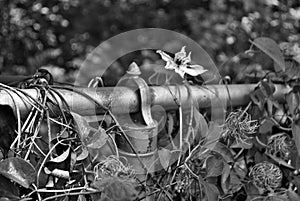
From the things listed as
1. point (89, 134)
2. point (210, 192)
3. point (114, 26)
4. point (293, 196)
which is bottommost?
point (114, 26)

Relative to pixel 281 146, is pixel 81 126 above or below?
above

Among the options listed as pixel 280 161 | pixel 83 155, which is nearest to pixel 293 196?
pixel 280 161

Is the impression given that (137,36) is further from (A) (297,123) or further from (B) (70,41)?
(A) (297,123)

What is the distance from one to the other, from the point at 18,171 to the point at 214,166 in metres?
0.29

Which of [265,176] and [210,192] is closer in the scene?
[210,192]

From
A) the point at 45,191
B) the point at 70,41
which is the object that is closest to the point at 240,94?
the point at 45,191

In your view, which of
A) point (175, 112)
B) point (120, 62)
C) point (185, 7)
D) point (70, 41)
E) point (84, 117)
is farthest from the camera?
point (185, 7)

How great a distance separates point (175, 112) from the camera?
29.4 inches

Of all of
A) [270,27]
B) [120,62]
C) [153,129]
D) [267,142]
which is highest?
[153,129]

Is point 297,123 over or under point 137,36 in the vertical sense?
over

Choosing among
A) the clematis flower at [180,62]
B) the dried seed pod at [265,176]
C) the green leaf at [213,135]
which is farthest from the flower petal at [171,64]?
the dried seed pod at [265,176]

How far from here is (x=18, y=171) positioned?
1.54 ft

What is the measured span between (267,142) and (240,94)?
0.30ft

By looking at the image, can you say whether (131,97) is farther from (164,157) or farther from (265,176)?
(265,176)
